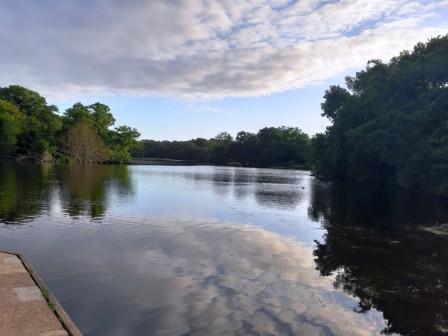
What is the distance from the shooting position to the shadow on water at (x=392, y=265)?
9.98 metres

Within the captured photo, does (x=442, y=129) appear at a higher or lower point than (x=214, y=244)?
higher

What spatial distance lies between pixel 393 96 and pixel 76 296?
49.1 metres

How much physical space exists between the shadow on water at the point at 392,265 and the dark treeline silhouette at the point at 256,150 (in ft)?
386

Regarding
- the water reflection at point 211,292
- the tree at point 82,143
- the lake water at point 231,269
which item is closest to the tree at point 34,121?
the tree at point 82,143

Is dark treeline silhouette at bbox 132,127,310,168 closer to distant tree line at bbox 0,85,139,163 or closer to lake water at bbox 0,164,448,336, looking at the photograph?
distant tree line at bbox 0,85,139,163

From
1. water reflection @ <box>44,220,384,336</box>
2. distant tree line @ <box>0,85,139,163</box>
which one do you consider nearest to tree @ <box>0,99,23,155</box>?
distant tree line @ <box>0,85,139,163</box>

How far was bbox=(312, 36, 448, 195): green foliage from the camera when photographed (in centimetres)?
4162

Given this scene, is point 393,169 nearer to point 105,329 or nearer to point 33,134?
point 105,329

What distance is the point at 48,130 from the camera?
101188mm

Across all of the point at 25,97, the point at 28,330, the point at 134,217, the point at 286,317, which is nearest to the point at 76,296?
the point at 28,330

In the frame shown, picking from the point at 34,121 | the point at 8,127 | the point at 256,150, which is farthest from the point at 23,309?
the point at 256,150

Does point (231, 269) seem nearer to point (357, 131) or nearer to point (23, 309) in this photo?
point (23, 309)

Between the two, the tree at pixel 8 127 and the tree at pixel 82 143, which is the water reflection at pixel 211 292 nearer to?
the tree at pixel 8 127

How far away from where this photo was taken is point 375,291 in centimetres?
1161
